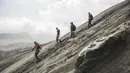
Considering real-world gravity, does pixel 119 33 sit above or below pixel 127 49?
above

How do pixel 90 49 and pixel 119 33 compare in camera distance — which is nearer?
pixel 90 49

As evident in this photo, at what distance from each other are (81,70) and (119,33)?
3.90 m

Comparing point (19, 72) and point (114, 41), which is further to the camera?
point (19, 72)

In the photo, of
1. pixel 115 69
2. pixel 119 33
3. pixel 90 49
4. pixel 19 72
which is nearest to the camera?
pixel 115 69

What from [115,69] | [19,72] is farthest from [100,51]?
[19,72]

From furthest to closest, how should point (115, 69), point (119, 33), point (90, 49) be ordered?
point (119, 33), point (90, 49), point (115, 69)

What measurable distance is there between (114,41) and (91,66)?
2430mm

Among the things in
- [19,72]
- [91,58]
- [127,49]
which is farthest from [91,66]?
[19,72]

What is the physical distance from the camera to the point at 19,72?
2881 cm

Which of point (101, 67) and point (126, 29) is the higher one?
point (126, 29)

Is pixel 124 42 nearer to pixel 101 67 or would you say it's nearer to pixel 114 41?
pixel 114 41

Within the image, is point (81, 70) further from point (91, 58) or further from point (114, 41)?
point (114, 41)

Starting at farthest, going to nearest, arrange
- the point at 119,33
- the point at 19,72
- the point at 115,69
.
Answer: the point at 19,72, the point at 119,33, the point at 115,69

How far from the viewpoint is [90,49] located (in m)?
13.9
